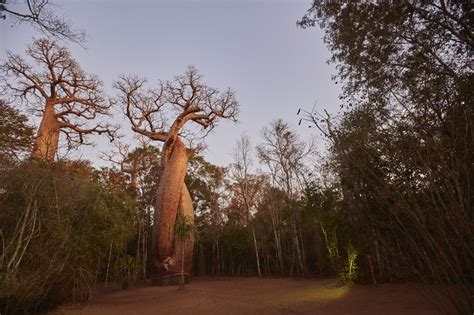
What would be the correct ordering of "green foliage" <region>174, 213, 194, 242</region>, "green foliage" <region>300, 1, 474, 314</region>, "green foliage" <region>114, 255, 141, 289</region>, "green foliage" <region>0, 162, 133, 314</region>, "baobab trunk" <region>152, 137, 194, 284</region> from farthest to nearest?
"green foliage" <region>114, 255, 141, 289</region> < "baobab trunk" <region>152, 137, 194, 284</region> < "green foliage" <region>174, 213, 194, 242</region> < "green foliage" <region>0, 162, 133, 314</region> < "green foliage" <region>300, 1, 474, 314</region>

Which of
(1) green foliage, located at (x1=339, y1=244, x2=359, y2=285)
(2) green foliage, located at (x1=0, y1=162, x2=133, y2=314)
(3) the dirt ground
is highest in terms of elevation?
(2) green foliage, located at (x1=0, y1=162, x2=133, y2=314)

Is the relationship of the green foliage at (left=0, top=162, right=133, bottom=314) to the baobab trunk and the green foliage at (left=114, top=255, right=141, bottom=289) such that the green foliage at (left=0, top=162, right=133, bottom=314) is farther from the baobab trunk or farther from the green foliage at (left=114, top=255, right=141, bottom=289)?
the green foliage at (left=114, top=255, right=141, bottom=289)

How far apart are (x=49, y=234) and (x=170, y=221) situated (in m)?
7.96

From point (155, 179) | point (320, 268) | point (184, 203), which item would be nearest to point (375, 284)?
point (320, 268)

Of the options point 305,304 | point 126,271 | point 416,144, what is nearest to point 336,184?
point 305,304

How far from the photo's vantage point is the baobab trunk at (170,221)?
12.5 meters

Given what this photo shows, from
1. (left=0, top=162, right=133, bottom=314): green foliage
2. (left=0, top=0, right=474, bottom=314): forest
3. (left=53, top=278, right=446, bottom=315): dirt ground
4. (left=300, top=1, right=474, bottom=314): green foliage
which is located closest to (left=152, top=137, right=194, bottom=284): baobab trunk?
(left=0, top=0, right=474, bottom=314): forest

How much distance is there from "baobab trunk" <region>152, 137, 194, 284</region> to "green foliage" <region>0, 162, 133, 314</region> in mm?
5606

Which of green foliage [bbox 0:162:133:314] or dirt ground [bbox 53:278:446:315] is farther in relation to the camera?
dirt ground [bbox 53:278:446:315]

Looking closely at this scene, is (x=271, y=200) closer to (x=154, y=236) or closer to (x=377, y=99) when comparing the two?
(x=154, y=236)

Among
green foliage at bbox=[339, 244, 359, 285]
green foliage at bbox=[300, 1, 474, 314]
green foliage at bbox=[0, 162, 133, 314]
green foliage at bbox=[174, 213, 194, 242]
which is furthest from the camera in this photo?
green foliage at bbox=[174, 213, 194, 242]

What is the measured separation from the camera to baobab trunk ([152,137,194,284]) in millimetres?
12523

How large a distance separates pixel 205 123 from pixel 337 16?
1014 centimetres

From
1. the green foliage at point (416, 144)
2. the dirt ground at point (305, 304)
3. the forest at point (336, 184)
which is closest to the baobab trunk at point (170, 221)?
the forest at point (336, 184)
